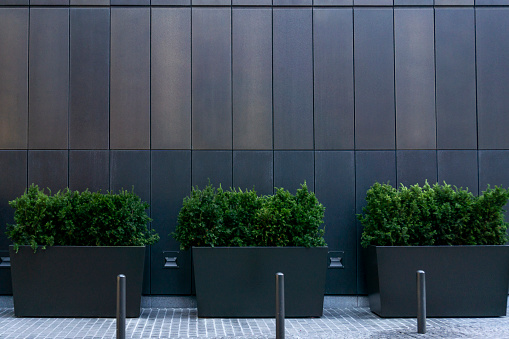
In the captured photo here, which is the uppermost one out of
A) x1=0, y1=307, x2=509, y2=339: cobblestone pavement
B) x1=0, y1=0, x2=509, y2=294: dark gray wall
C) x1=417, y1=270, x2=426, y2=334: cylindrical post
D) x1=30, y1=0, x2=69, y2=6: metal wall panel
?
x1=30, y1=0, x2=69, y2=6: metal wall panel

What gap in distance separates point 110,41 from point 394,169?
245 inches

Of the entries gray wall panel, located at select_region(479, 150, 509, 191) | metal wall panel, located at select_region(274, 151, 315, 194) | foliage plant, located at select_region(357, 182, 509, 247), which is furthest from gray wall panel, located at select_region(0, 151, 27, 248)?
gray wall panel, located at select_region(479, 150, 509, 191)

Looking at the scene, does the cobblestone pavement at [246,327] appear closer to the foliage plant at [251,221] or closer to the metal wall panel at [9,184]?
the foliage plant at [251,221]

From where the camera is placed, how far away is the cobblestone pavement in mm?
7789

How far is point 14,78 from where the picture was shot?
418 inches

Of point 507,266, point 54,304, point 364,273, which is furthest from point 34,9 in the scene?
point 507,266

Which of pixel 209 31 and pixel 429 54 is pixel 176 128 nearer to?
pixel 209 31

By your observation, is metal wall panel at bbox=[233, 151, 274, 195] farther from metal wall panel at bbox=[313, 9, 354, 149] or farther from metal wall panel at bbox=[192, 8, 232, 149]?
metal wall panel at bbox=[313, 9, 354, 149]

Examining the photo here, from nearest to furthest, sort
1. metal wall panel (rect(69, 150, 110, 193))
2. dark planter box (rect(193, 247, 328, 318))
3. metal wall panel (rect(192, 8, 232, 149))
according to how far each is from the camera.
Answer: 1. dark planter box (rect(193, 247, 328, 318))
2. metal wall panel (rect(69, 150, 110, 193))
3. metal wall panel (rect(192, 8, 232, 149))

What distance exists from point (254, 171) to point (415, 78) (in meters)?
3.76

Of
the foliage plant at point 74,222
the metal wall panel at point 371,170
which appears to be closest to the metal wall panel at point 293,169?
the metal wall panel at point 371,170

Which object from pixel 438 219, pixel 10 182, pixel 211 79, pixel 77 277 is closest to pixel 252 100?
pixel 211 79

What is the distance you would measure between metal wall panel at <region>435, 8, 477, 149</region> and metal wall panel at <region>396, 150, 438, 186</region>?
410 mm

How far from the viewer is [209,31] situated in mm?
10734
